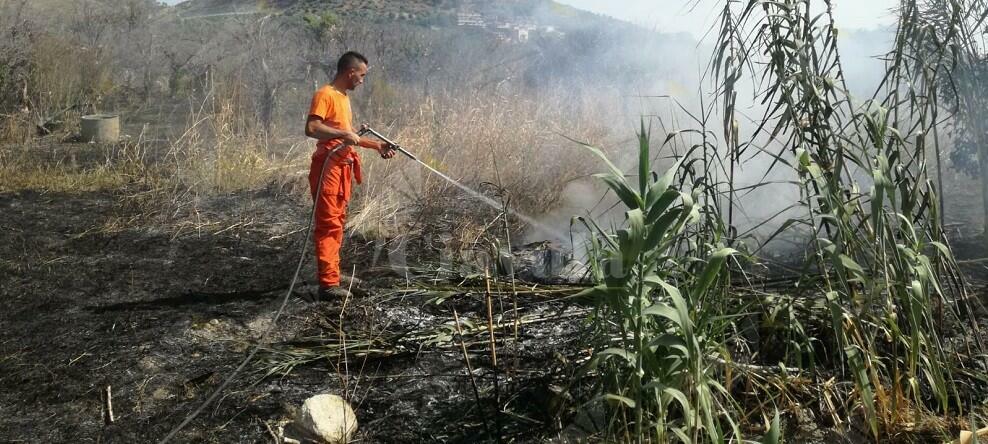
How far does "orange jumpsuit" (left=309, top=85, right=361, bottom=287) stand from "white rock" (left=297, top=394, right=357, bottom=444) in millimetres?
1827

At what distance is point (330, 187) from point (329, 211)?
15 centimetres

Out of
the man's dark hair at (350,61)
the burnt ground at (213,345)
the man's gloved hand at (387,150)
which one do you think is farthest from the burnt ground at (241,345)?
the man's dark hair at (350,61)

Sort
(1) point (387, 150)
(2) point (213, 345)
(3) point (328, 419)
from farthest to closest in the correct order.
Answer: (1) point (387, 150) → (2) point (213, 345) → (3) point (328, 419)

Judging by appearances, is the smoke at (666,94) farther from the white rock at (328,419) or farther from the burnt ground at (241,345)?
the white rock at (328,419)

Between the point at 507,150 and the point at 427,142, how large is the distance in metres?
0.82

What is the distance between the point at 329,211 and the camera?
5.16 meters

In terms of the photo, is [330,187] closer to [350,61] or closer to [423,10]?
[350,61]

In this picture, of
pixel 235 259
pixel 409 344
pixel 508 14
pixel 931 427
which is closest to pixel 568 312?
pixel 409 344

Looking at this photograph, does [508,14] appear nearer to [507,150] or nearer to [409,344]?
[507,150]

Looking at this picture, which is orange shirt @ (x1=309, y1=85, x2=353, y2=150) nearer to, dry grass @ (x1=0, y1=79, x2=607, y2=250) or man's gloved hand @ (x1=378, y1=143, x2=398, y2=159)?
man's gloved hand @ (x1=378, y1=143, x2=398, y2=159)

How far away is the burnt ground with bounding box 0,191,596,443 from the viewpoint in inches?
140

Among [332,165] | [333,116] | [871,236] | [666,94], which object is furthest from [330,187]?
[666,94]

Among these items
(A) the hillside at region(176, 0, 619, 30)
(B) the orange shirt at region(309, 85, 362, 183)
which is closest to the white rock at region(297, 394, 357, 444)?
(B) the orange shirt at region(309, 85, 362, 183)

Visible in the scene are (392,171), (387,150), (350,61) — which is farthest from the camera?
(392,171)
